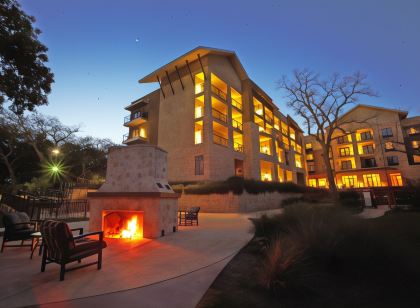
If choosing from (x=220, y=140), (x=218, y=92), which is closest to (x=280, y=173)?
(x=220, y=140)

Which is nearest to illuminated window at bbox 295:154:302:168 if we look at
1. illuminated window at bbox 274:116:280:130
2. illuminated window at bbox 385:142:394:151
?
illuminated window at bbox 274:116:280:130

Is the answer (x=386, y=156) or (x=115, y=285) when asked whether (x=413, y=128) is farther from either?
(x=115, y=285)

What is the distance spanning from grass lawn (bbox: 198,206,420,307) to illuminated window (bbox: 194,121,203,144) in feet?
57.8

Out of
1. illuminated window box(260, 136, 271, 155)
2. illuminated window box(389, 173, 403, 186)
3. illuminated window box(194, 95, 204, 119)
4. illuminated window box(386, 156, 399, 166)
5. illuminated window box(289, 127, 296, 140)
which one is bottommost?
illuminated window box(389, 173, 403, 186)

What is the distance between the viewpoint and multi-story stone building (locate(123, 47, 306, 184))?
2181 cm

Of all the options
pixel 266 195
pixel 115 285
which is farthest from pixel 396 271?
pixel 266 195

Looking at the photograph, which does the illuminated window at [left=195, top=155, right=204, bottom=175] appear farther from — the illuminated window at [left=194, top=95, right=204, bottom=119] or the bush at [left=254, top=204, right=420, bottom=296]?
the bush at [left=254, top=204, right=420, bottom=296]

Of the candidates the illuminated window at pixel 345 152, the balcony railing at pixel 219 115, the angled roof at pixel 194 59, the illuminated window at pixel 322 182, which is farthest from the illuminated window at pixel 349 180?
the balcony railing at pixel 219 115

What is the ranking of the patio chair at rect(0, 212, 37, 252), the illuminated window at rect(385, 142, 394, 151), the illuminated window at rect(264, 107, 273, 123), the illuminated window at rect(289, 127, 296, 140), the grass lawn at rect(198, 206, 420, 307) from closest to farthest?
the grass lawn at rect(198, 206, 420, 307) < the patio chair at rect(0, 212, 37, 252) < the illuminated window at rect(264, 107, 273, 123) < the illuminated window at rect(385, 142, 394, 151) < the illuminated window at rect(289, 127, 296, 140)

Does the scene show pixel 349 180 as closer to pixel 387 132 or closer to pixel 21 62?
pixel 387 132

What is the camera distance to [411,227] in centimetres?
608

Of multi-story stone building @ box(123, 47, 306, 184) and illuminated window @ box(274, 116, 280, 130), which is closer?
multi-story stone building @ box(123, 47, 306, 184)

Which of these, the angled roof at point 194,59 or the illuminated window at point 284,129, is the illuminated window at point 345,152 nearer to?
the illuminated window at point 284,129

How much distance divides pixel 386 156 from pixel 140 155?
4382 cm
